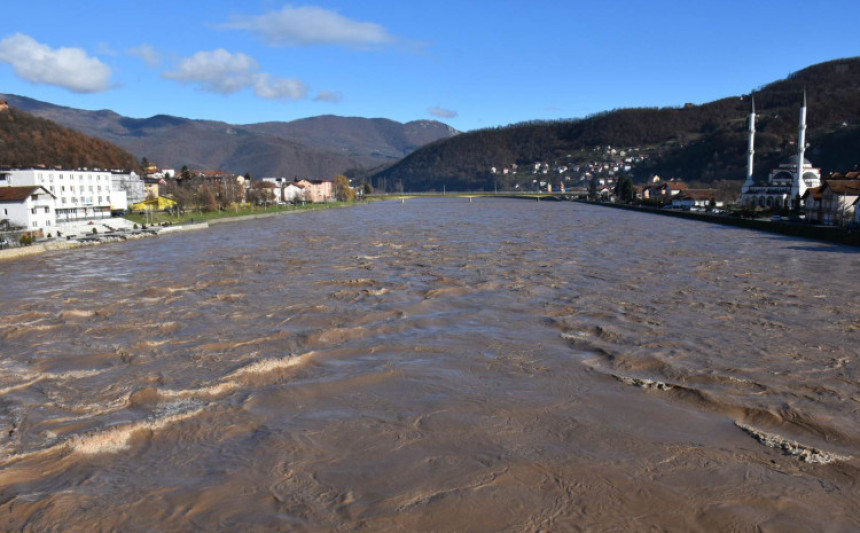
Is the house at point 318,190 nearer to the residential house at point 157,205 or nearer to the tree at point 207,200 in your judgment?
the tree at point 207,200

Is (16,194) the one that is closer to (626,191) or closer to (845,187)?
(845,187)

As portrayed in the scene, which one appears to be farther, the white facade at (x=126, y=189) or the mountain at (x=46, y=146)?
the mountain at (x=46, y=146)

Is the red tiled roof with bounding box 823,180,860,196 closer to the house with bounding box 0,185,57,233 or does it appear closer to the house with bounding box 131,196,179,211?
the house with bounding box 0,185,57,233

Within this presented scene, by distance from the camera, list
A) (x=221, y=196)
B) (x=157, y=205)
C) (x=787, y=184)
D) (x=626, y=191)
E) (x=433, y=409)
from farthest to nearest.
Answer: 1. (x=626, y=191)
2. (x=221, y=196)
3. (x=787, y=184)
4. (x=157, y=205)
5. (x=433, y=409)

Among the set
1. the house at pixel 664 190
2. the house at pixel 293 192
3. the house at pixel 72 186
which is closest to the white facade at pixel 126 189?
the house at pixel 72 186

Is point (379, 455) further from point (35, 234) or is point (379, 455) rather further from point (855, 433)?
point (35, 234)

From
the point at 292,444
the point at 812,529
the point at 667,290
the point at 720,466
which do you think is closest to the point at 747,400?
the point at 720,466

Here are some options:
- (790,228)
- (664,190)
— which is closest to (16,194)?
(790,228)
